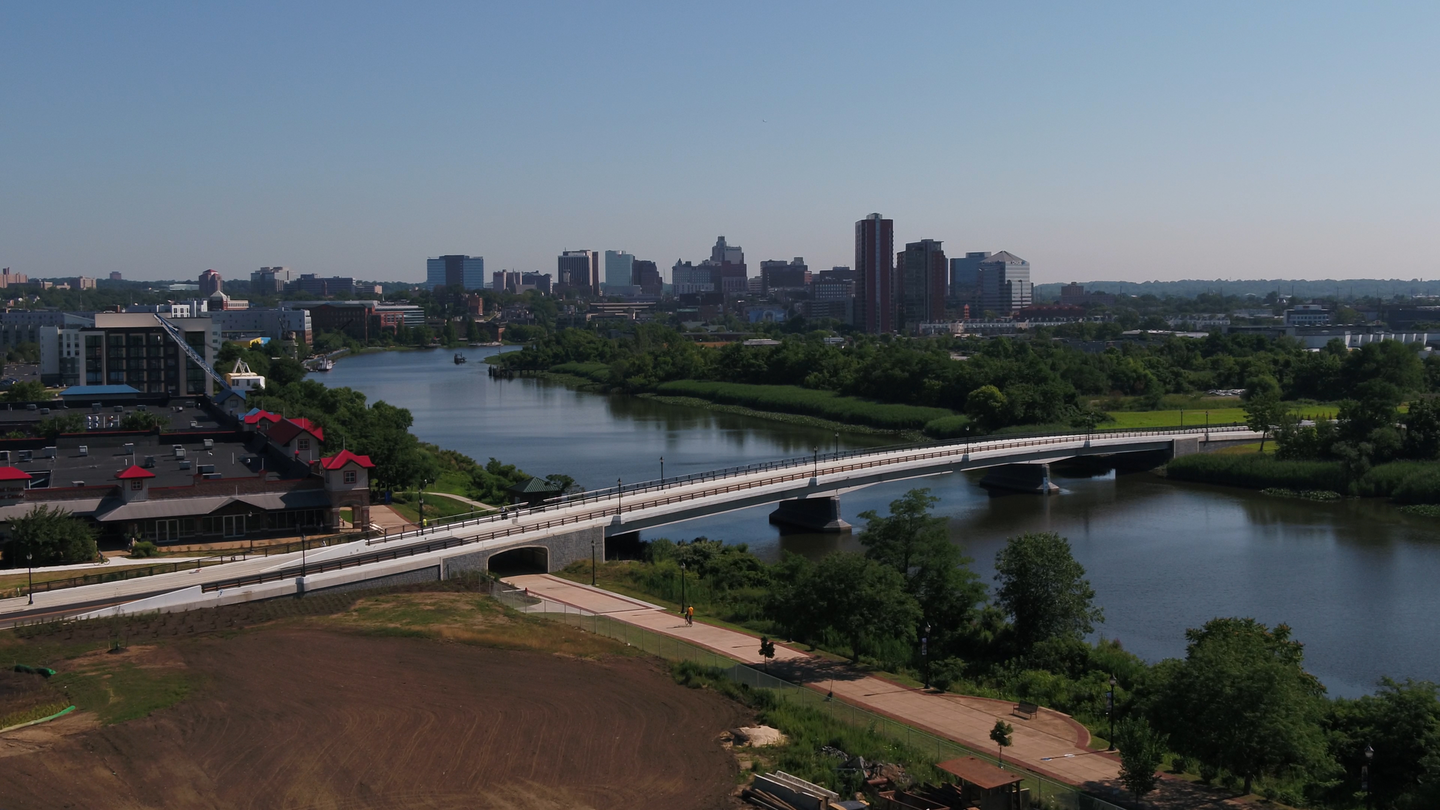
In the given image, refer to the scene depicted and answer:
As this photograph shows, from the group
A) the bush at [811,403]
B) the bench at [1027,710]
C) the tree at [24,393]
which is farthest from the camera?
the bush at [811,403]

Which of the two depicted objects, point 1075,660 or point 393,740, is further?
point 1075,660

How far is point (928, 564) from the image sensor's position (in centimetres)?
2731

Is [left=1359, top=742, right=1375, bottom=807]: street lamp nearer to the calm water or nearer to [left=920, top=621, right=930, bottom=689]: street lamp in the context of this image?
the calm water

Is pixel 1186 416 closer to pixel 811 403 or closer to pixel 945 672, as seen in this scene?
pixel 811 403

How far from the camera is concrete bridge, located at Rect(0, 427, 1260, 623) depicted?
27.5 meters

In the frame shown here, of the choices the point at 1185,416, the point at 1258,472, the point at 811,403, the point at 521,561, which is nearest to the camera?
the point at 521,561

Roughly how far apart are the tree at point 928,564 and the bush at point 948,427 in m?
41.5

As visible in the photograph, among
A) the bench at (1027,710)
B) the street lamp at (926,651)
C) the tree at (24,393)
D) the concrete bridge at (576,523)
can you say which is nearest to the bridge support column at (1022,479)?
the concrete bridge at (576,523)

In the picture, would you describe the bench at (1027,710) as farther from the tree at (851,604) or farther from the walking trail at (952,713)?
the tree at (851,604)

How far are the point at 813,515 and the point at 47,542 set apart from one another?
24271 mm

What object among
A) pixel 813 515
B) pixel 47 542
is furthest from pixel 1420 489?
pixel 47 542

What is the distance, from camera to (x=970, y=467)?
50.6 meters

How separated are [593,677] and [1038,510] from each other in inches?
1195

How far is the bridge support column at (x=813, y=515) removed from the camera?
142 ft
